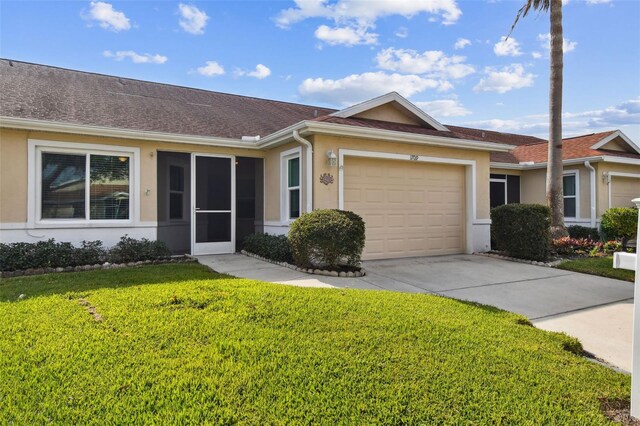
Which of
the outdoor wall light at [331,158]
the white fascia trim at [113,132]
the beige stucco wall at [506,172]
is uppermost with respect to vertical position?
the white fascia trim at [113,132]

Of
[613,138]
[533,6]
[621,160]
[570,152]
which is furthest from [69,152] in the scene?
[613,138]

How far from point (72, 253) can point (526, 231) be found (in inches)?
422

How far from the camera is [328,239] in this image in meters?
7.56

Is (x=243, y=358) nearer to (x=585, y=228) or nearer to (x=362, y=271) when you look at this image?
(x=362, y=271)

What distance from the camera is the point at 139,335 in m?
3.75

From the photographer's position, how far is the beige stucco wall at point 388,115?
10.4m

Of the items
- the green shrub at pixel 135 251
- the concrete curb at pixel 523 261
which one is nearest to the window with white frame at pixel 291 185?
the green shrub at pixel 135 251

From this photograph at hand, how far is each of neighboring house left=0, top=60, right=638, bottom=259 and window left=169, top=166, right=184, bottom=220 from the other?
0.09ft

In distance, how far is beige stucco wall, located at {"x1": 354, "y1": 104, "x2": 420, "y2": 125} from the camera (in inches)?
409

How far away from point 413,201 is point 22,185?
9.22 metres

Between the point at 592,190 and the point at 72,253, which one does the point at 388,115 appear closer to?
the point at 72,253

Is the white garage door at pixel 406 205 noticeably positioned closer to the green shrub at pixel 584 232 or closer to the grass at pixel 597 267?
the grass at pixel 597 267

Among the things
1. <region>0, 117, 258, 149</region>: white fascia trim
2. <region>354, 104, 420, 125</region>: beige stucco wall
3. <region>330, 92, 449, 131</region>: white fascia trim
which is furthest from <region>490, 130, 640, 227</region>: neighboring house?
<region>0, 117, 258, 149</region>: white fascia trim

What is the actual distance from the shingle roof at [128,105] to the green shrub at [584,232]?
1043cm
